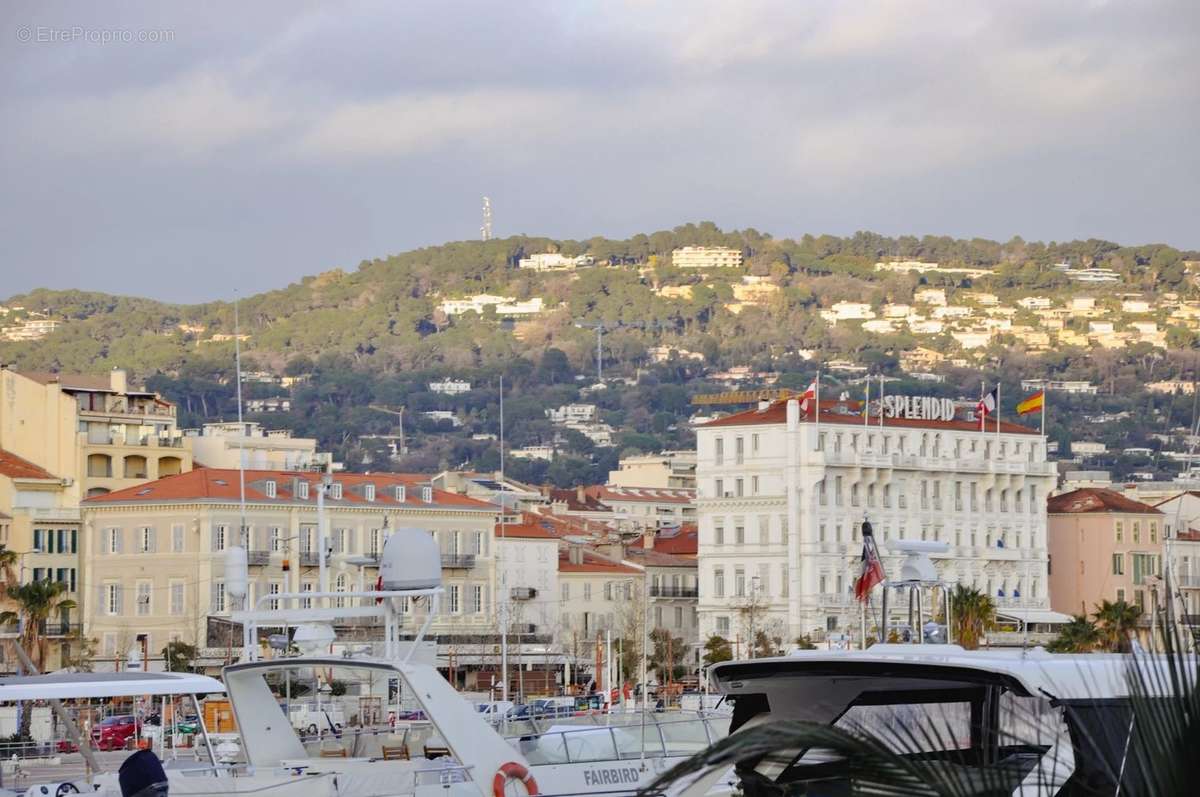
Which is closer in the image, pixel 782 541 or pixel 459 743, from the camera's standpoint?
pixel 459 743

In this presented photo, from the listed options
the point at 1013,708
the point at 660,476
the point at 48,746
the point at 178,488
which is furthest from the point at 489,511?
the point at 1013,708

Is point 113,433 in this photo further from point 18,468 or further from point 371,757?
point 371,757

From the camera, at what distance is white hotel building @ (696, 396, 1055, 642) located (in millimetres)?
121250

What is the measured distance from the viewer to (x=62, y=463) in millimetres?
105938

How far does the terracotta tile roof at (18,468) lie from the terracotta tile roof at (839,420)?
3609 centimetres

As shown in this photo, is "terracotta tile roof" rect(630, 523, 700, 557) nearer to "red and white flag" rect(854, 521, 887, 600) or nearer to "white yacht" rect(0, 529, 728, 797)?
"red and white flag" rect(854, 521, 887, 600)

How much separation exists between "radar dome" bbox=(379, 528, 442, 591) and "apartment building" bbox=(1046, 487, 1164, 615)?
117906mm

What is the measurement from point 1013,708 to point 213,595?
293 ft

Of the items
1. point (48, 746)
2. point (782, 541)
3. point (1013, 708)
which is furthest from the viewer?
point (782, 541)

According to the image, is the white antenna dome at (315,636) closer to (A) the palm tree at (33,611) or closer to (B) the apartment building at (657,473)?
(A) the palm tree at (33,611)

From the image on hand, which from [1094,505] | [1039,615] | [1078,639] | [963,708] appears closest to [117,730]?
[963,708]

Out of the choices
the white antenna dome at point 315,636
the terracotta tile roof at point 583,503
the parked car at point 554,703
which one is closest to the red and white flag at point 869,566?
the white antenna dome at point 315,636

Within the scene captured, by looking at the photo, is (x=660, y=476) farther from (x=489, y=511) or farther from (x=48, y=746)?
(x=48, y=746)

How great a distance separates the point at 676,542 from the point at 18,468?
4197cm
